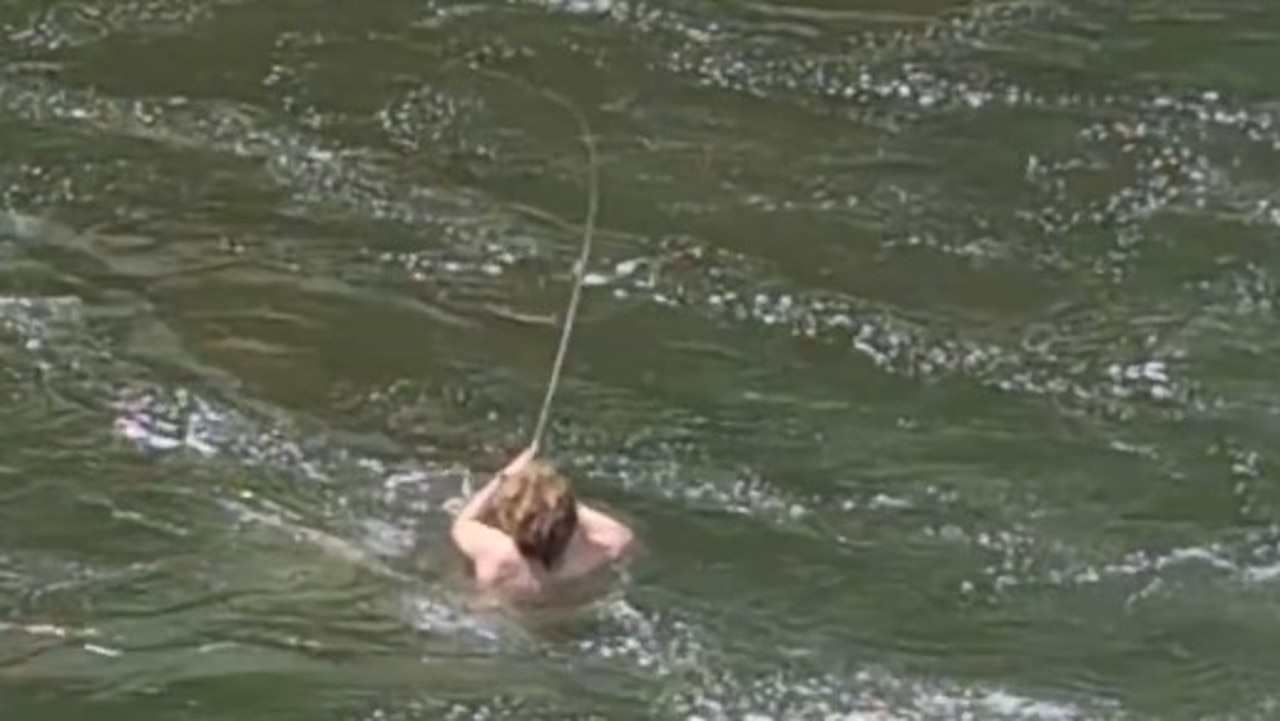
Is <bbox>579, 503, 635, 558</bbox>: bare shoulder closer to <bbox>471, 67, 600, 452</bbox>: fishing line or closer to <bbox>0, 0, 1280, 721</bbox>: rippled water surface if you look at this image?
<bbox>0, 0, 1280, 721</bbox>: rippled water surface

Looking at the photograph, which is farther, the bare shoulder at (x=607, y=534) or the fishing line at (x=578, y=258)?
the fishing line at (x=578, y=258)

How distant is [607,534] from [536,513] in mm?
177

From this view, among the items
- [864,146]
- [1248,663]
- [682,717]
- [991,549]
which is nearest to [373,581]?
[682,717]

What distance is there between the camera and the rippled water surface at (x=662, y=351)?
5.38m

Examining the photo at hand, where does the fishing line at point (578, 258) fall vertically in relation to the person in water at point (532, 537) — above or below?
above

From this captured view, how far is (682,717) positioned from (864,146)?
2.26 metres

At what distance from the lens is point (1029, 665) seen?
5.37 meters

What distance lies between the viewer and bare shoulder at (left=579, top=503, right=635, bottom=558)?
5605mm

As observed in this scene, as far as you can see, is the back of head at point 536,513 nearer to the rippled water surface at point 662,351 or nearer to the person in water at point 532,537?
the person in water at point 532,537

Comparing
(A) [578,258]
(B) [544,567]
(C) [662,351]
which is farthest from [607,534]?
(A) [578,258]

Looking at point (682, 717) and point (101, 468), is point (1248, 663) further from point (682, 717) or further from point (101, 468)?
point (101, 468)

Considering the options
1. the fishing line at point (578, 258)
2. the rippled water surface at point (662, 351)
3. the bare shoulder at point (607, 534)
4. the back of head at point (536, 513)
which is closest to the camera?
the rippled water surface at point (662, 351)

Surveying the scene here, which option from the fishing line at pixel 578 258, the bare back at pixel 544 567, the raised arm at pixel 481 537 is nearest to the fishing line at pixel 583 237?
the fishing line at pixel 578 258

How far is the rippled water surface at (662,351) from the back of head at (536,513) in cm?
13
